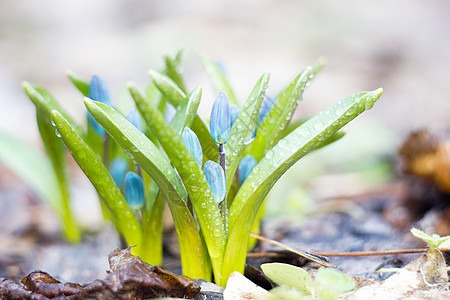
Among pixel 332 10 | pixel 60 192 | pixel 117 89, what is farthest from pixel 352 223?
pixel 332 10

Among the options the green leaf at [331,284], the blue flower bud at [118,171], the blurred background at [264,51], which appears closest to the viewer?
the green leaf at [331,284]

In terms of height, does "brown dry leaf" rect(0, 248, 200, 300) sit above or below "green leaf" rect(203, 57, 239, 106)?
below

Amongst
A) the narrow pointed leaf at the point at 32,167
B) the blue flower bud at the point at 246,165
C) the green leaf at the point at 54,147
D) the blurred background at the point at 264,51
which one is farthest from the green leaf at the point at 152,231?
the blurred background at the point at 264,51

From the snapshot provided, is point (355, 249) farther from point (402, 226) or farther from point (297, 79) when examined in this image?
point (297, 79)

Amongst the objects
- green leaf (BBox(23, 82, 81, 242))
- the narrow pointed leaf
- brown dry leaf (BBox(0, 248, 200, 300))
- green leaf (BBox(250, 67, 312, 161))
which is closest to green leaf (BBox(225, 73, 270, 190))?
green leaf (BBox(250, 67, 312, 161))

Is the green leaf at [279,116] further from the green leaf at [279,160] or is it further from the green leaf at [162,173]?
the green leaf at [162,173]

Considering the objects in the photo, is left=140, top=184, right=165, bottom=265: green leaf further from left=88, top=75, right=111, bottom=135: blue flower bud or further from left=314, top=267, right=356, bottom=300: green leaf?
left=314, top=267, right=356, bottom=300: green leaf

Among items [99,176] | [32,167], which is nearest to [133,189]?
[99,176]
